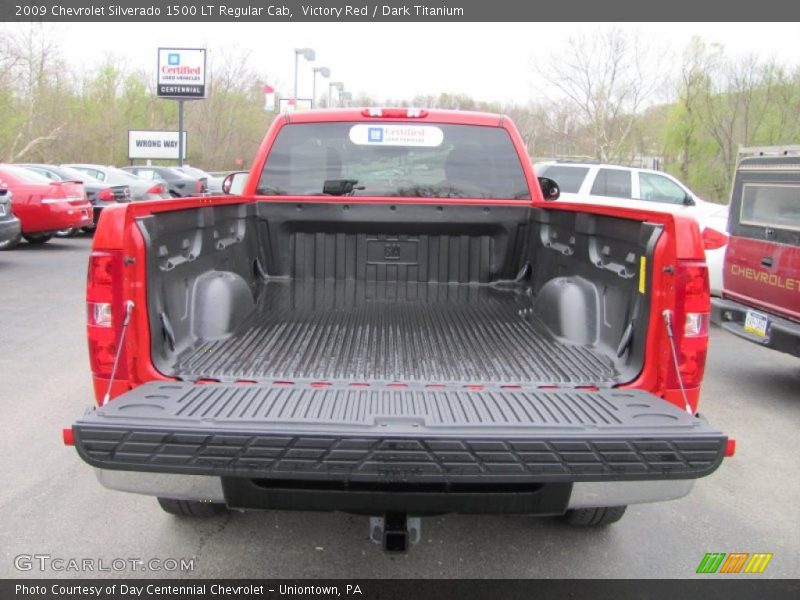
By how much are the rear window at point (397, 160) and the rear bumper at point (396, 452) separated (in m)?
2.49

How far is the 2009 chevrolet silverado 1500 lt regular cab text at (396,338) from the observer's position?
223 centimetres

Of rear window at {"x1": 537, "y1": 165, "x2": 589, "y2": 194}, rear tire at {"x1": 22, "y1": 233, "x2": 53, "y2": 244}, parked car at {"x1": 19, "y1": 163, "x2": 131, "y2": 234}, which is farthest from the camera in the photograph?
parked car at {"x1": 19, "y1": 163, "x2": 131, "y2": 234}

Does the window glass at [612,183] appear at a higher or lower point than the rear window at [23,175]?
higher

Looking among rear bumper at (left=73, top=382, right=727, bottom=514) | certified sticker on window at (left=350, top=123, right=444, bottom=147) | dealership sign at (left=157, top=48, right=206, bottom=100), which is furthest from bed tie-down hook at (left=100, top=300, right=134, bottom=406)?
dealership sign at (left=157, top=48, right=206, bottom=100)

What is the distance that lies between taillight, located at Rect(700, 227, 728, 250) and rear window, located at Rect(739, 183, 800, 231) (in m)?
2.05

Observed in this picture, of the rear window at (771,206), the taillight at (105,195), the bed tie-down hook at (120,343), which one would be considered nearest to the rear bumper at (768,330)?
the rear window at (771,206)

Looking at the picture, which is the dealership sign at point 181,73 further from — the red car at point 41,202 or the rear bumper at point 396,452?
the rear bumper at point 396,452

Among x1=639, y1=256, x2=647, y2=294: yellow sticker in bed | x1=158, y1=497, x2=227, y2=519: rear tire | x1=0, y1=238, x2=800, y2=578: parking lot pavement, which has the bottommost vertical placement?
x1=0, y1=238, x2=800, y2=578: parking lot pavement

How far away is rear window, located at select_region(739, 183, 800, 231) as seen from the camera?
584 cm

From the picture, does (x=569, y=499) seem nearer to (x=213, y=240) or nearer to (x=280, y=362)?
(x=280, y=362)

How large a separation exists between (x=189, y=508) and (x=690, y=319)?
8.28ft

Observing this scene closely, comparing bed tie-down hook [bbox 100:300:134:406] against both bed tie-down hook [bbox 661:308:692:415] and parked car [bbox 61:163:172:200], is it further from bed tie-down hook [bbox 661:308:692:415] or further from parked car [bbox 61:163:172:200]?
parked car [bbox 61:163:172:200]

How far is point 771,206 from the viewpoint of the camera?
6.12 m

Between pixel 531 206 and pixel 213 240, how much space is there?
6.84 feet
